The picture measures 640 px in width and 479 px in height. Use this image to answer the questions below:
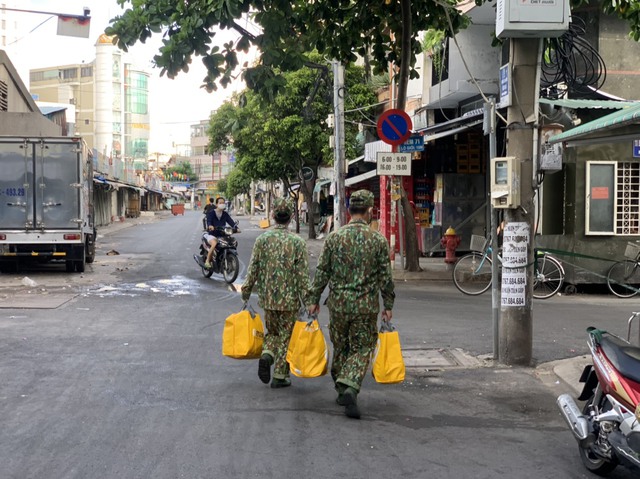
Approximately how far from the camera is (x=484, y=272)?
13594mm

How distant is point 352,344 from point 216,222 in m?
9.87

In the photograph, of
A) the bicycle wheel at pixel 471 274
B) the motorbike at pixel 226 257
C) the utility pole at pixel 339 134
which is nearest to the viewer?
the bicycle wheel at pixel 471 274

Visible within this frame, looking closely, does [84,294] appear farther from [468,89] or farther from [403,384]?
[468,89]

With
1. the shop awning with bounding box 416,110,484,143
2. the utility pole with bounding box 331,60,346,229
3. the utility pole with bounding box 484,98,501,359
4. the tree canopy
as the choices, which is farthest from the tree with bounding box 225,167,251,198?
the utility pole with bounding box 484,98,501,359

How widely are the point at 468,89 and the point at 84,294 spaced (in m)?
10.8

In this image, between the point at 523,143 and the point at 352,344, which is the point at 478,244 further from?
the point at 352,344

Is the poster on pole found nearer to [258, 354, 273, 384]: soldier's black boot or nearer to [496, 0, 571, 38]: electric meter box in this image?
[496, 0, 571, 38]: electric meter box

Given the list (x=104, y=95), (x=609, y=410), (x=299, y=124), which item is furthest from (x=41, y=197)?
(x=104, y=95)

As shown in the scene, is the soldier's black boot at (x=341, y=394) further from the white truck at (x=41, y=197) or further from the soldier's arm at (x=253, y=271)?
the white truck at (x=41, y=197)

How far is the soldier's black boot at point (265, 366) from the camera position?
6.22 meters

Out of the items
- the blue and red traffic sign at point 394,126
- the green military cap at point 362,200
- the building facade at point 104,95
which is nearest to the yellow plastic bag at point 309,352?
the green military cap at point 362,200

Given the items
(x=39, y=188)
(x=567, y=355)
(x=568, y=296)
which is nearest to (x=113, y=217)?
(x=39, y=188)

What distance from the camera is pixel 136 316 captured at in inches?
414

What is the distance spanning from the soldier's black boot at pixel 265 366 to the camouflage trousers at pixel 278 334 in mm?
47
